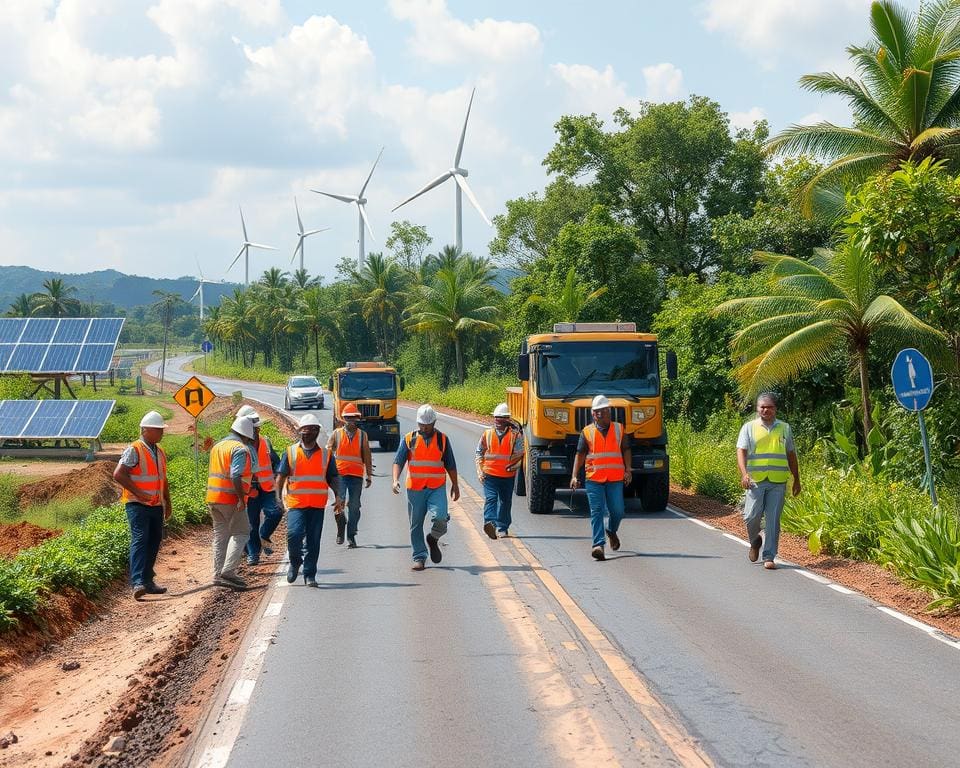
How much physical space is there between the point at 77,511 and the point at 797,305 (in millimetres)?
14063

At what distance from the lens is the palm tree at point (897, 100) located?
2045 centimetres

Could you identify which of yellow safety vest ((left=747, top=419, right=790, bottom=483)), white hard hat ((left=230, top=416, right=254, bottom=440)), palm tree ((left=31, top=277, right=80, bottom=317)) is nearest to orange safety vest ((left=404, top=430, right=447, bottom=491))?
white hard hat ((left=230, top=416, right=254, bottom=440))

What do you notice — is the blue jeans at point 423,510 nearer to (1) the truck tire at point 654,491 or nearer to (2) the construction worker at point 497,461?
(2) the construction worker at point 497,461

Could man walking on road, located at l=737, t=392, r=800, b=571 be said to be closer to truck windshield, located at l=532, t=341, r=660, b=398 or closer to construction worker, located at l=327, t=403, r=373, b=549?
construction worker, located at l=327, t=403, r=373, b=549

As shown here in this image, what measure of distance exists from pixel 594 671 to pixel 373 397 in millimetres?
23050

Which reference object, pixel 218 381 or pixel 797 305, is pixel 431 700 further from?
pixel 218 381

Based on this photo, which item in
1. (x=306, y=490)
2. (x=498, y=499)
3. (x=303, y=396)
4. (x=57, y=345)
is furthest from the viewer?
(x=303, y=396)

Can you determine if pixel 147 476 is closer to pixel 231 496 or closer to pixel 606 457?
pixel 231 496

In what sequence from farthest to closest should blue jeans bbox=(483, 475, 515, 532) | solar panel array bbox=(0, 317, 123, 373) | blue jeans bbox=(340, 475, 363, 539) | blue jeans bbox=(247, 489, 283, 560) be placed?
solar panel array bbox=(0, 317, 123, 373), blue jeans bbox=(483, 475, 515, 532), blue jeans bbox=(340, 475, 363, 539), blue jeans bbox=(247, 489, 283, 560)

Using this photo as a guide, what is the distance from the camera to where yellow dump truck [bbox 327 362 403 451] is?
29578 millimetres

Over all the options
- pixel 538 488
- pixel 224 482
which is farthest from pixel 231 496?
pixel 538 488

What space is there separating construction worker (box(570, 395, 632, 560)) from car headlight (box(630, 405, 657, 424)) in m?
3.86

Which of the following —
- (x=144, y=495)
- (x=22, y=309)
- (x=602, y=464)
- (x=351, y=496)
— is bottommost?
(x=351, y=496)

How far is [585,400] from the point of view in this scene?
16.1m
